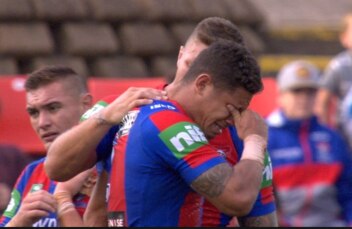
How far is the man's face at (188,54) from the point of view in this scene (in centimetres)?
488

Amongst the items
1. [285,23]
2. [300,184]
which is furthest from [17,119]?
[285,23]

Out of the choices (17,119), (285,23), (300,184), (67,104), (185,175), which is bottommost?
(185,175)

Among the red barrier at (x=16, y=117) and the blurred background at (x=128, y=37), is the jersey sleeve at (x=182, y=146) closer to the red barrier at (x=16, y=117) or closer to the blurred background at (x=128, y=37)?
the red barrier at (x=16, y=117)

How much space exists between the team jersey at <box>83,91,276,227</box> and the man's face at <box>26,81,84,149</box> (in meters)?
0.84

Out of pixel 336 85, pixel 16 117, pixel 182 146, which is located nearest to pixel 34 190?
pixel 182 146

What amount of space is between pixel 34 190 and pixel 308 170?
11.5ft

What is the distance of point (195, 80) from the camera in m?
4.56

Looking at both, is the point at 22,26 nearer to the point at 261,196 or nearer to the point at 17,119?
the point at 17,119

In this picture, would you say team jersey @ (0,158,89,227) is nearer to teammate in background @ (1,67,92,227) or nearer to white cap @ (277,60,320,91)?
teammate in background @ (1,67,92,227)

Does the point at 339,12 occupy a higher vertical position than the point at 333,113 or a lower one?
higher

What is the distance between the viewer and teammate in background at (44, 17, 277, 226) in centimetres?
471

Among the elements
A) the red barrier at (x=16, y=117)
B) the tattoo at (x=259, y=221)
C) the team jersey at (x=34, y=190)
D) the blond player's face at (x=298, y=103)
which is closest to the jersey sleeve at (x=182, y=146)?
the tattoo at (x=259, y=221)

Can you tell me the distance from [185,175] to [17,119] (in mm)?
5172

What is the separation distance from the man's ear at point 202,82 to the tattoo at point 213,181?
0.30 m
